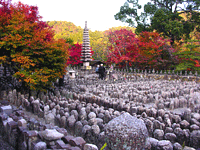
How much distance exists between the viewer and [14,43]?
9250 mm

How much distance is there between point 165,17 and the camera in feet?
79.8

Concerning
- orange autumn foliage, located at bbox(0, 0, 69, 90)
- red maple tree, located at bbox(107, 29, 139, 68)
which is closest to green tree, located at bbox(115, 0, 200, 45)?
red maple tree, located at bbox(107, 29, 139, 68)

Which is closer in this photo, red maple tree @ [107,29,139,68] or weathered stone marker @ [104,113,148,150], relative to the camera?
weathered stone marker @ [104,113,148,150]

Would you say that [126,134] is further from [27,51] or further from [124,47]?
[124,47]

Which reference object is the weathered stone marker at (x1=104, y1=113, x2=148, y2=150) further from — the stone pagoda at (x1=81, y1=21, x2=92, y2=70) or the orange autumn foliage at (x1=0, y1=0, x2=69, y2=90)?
the stone pagoda at (x1=81, y1=21, x2=92, y2=70)

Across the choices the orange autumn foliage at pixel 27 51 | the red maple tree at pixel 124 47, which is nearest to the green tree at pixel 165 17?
the red maple tree at pixel 124 47

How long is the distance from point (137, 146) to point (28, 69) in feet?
25.4

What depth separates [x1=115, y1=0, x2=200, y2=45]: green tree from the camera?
79.3 feet

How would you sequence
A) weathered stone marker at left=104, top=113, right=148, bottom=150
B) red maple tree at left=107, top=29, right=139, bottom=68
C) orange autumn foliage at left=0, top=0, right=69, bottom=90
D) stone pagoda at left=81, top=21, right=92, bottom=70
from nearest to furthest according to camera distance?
weathered stone marker at left=104, top=113, right=148, bottom=150
orange autumn foliage at left=0, top=0, right=69, bottom=90
red maple tree at left=107, top=29, right=139, bottom=68
stone pagoda at left=81, top=21, right=92, bottom=70

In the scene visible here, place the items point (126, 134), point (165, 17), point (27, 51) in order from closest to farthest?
point (126, 134)
point (27, 51)
point (165, 17)

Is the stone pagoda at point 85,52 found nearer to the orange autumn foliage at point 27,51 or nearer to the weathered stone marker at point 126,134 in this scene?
the orange autumn foliage at point 27,51

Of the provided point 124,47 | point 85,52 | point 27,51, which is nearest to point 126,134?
point 27,51

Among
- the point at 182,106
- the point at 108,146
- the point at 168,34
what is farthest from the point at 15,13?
the point at 168,34

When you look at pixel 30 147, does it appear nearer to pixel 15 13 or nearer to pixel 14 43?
pixel 14 43
